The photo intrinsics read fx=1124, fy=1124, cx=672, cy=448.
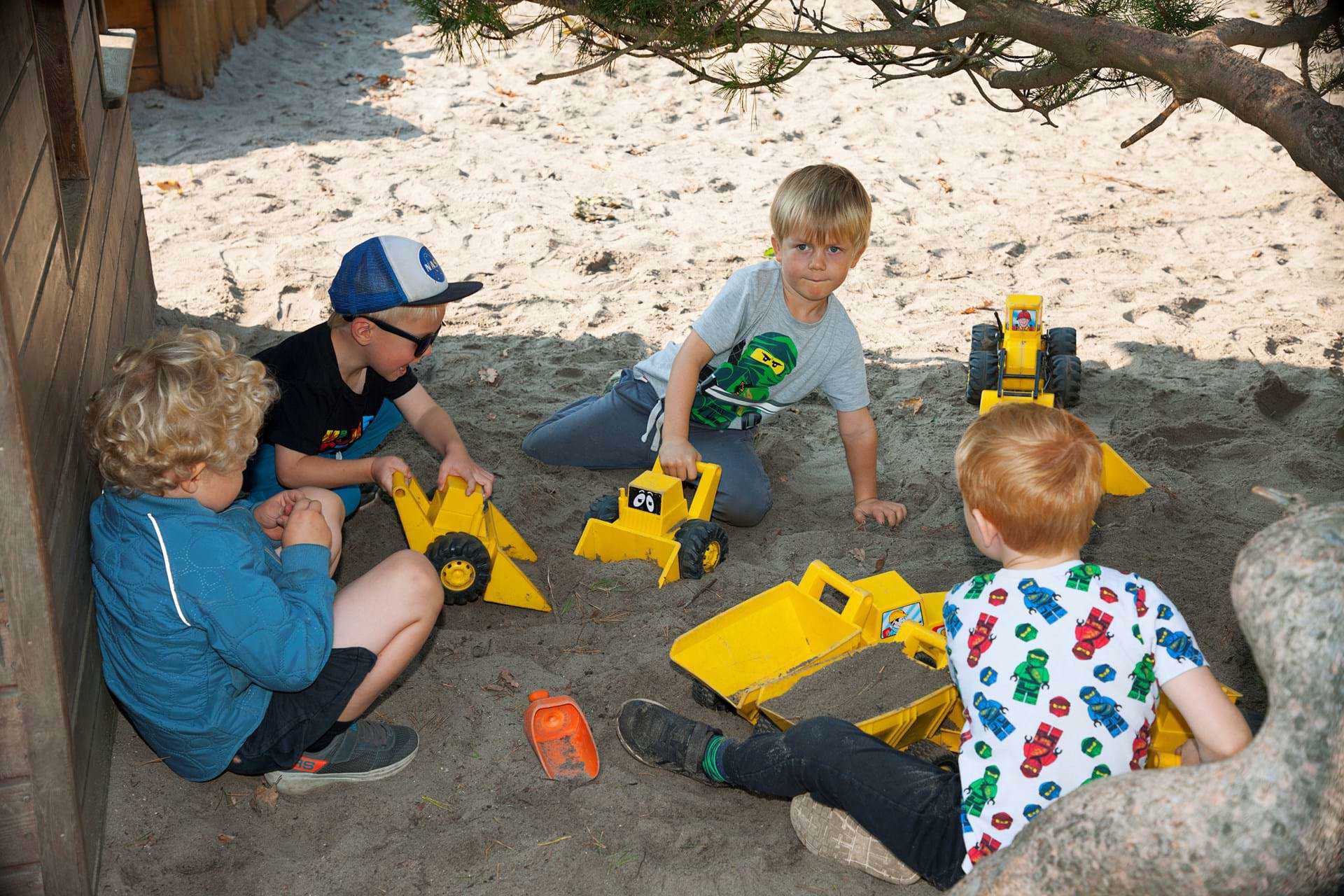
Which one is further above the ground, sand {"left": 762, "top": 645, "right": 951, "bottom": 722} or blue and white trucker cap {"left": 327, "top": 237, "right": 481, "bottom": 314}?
blue and white trucker cap {"left": 327, "top": 237, "right": 481, "bottom": 314}

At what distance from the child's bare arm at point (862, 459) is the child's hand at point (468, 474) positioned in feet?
4.04

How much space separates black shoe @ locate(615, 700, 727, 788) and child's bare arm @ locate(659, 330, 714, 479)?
107 centimetres

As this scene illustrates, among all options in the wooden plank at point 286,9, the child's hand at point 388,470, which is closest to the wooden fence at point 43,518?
the child's hand at point 388,470

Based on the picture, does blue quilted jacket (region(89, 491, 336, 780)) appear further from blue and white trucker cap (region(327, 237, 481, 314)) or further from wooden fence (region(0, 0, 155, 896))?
blue and white trucker cap (region(327, 237, 481, 314))

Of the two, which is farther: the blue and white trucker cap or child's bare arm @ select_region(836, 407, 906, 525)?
child's bare arm @ select_region(836, 407, 906, 525)

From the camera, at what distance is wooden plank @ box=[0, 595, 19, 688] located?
6.01ft

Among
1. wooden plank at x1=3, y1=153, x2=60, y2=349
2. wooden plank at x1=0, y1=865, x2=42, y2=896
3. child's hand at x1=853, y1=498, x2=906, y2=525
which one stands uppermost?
wooden plank at x1=3, y1=153, x2=60, y2=349

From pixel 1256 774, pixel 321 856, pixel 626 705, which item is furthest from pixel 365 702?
pixel 1256 774

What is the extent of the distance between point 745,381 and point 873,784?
1.95m

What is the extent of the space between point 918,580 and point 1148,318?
2668 millimetres

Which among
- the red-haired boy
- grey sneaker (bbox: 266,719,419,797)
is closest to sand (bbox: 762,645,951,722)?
the red-haired boy

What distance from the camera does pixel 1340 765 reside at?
1.42 metres

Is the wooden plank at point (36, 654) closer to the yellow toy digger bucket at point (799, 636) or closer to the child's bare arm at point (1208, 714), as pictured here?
the yellow toy digger bucket at point (799, 636)

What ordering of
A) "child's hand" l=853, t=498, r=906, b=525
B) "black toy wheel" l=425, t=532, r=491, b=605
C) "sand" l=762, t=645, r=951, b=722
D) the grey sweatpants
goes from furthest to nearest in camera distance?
the grey sweatpants → "child's hand" l=853, t=498, r=906, b=525 → "black toy wheel" l=425, t=532, r=491, b=605 → "sand" l=762, t=645, r=951, b=722
